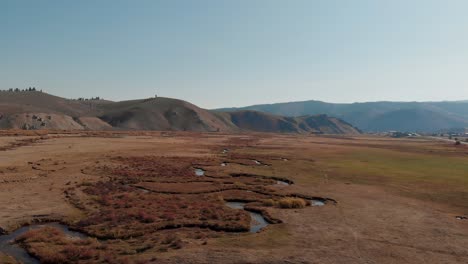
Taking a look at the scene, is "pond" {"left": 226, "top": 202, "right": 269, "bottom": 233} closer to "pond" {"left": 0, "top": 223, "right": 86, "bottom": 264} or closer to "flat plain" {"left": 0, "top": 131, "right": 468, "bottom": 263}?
"flat plain" {"left": 0, "top": 131, "right": 468, "bottom": 263}

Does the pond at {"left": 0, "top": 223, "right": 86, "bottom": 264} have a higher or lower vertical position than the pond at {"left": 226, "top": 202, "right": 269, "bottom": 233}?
higher

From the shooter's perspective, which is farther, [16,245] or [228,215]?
[228,215]

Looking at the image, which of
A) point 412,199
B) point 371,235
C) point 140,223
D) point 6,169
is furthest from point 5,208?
point 412,199

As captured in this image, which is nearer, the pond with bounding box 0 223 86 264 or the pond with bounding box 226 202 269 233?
the pond with bounding box 0 223 86 264

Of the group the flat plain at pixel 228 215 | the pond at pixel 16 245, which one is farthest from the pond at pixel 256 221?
the pond at pixel 16 245

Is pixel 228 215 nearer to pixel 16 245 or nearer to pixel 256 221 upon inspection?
pixel 256 221

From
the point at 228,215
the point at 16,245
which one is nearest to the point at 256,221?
the point at 228,215

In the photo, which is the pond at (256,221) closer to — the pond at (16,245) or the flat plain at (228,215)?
the flat plain at (228,215)

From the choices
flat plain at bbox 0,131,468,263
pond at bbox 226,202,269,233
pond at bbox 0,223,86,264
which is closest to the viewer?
pond at bbox 0,223,86,264

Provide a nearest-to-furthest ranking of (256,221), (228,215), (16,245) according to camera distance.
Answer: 1. (16,245)
2. (256,221)
3. (228,215)

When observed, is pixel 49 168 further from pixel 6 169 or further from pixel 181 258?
pixel 181 258

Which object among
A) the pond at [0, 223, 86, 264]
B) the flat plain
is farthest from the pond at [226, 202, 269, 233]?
the pond at [0, 223, 86, 264]
